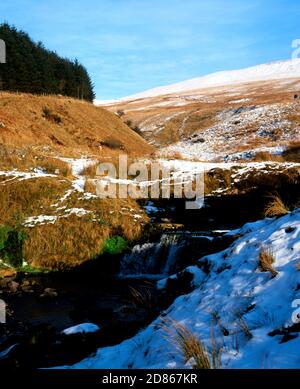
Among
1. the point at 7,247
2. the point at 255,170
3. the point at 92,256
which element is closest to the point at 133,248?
the point at 92,256

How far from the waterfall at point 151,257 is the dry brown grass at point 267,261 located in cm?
861

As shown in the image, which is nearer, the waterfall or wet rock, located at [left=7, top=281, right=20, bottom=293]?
wet rock, located at [left=7, top=281, right=20, bottom=293]

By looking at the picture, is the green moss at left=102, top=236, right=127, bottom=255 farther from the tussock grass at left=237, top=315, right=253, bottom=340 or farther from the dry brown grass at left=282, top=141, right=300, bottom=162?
the dry brown grass at left=282, top=141, right=300, bottom=162

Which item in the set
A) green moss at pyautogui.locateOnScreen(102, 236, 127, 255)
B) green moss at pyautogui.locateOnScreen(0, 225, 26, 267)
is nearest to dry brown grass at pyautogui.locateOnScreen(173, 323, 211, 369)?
green moss at pyautogui.locateOnScreen(102, 236, 127, 255)

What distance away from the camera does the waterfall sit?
53.0ft

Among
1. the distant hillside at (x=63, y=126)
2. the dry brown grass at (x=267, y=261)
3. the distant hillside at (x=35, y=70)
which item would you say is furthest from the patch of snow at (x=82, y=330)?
the distant hillside at (x=35, y=70)

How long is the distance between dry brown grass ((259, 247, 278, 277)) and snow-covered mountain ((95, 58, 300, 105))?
14534 cm

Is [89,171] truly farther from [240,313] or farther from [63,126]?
[63,126]

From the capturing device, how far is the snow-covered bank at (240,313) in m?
5.29

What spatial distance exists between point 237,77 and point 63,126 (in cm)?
14533

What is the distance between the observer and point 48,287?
14617 mm

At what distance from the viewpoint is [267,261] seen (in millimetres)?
7281

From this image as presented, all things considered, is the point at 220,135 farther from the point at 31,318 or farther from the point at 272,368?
the point at 272,368

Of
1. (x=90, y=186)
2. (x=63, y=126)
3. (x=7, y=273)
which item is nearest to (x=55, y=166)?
(x=90, y=186)
